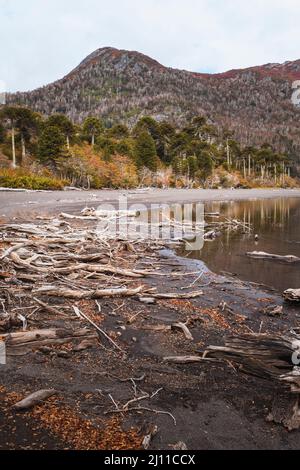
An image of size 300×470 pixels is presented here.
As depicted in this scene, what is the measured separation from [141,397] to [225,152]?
109 meters

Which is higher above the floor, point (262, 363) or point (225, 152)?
point (225, 152)

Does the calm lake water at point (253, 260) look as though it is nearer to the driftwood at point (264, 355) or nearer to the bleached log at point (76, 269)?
the bleached log at point (76, 269)

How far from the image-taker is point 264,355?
164 inches

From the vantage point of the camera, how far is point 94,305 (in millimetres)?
6125

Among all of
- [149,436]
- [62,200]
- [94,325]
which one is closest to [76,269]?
[94,325]

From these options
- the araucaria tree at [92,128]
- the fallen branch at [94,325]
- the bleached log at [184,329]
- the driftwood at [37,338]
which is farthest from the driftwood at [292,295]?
the araucaria tree at [92,128]

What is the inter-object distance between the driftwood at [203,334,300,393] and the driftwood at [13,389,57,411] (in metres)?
2.03

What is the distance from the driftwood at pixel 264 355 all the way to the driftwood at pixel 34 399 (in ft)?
6.65

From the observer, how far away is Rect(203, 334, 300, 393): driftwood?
13.0ft

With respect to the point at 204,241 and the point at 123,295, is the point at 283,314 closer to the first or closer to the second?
the point at 123,295

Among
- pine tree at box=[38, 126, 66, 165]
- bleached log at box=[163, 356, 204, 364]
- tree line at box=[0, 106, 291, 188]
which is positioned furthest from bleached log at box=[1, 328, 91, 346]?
tree line at box=[0, 106, 291, 188]

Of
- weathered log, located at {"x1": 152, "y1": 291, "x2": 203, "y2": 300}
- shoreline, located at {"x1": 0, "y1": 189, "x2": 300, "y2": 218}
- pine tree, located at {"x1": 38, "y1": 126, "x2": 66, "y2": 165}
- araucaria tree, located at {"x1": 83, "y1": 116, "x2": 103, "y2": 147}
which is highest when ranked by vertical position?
araucaria tree, located at {"x1": 83, "y1": 116, "x2": 103, "y2": 147}

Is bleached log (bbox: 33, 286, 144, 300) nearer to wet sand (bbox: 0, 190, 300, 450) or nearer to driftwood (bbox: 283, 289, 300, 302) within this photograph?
wet sand (bbox: 0, 190, 300, 450)
